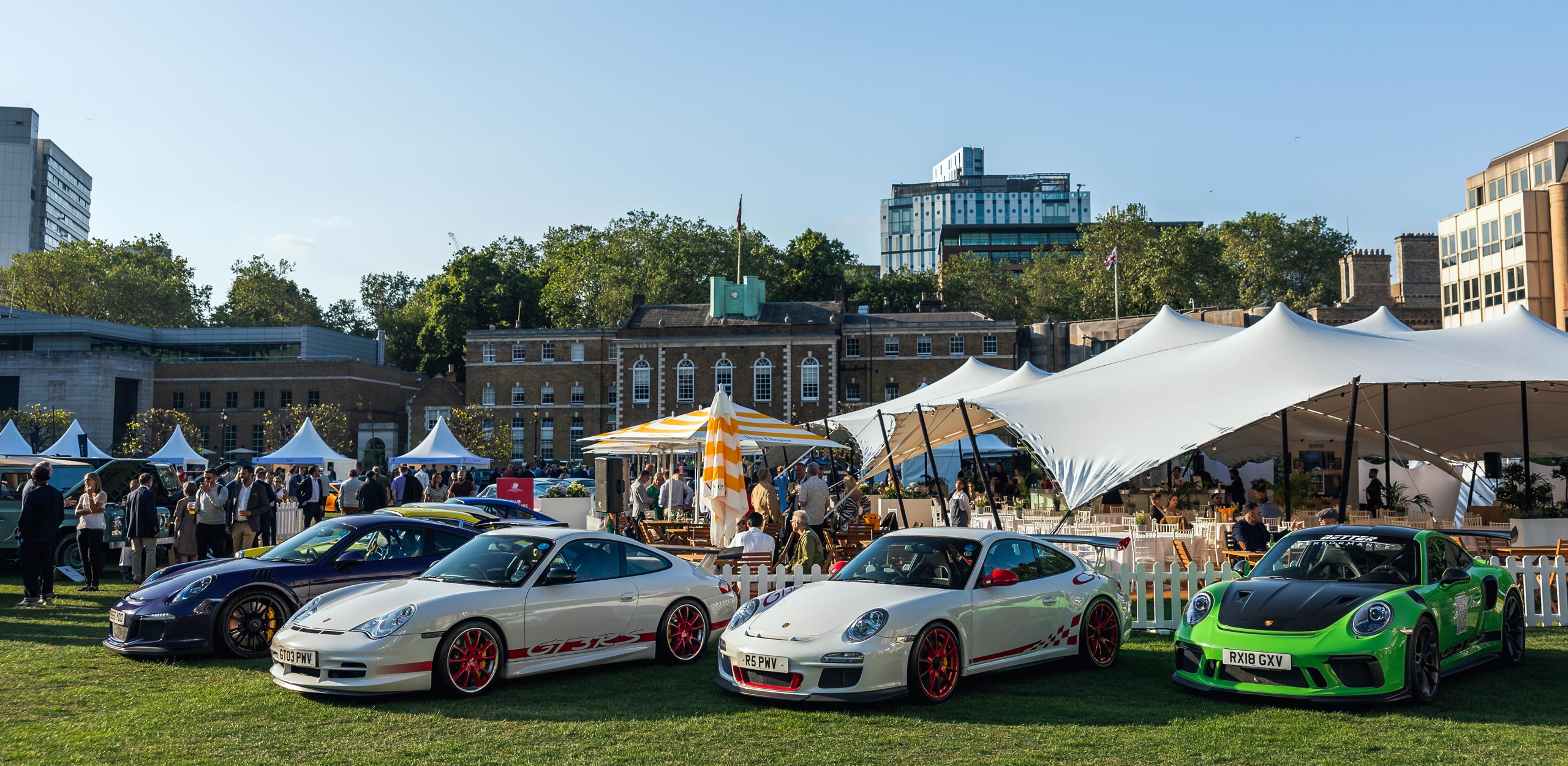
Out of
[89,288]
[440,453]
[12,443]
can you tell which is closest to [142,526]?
[440,453]

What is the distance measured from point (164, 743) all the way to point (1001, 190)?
183 meters

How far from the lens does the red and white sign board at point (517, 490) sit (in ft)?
92.3

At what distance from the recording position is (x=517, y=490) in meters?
28.4

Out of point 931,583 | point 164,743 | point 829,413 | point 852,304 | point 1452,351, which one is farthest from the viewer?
point 852,304

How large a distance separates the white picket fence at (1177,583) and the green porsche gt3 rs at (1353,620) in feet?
7.24

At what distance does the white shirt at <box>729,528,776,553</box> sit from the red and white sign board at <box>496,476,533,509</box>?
1529 centimetres

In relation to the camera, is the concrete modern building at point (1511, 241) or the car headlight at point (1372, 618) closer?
the car headlight at point (1372, 618)

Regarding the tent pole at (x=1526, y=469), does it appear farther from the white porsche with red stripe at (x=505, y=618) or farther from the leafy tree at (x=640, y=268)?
the leafy tree at (x=640, y=268)

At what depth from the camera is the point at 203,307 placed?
97.3 metres

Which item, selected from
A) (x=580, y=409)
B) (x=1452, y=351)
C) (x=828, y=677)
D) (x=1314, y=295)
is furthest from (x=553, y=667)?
(x=1314, y=295)

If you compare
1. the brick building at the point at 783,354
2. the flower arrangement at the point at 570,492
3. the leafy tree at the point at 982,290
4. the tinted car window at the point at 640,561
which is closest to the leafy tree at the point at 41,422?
the brick building at the point at 783,354

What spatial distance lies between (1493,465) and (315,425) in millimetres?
62747

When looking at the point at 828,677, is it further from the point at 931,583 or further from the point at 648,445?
the point at 648,445

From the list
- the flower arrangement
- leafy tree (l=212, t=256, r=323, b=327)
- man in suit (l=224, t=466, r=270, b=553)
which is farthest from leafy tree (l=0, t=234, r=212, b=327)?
man in suit (l=224, t=466, r=270, b=553)
